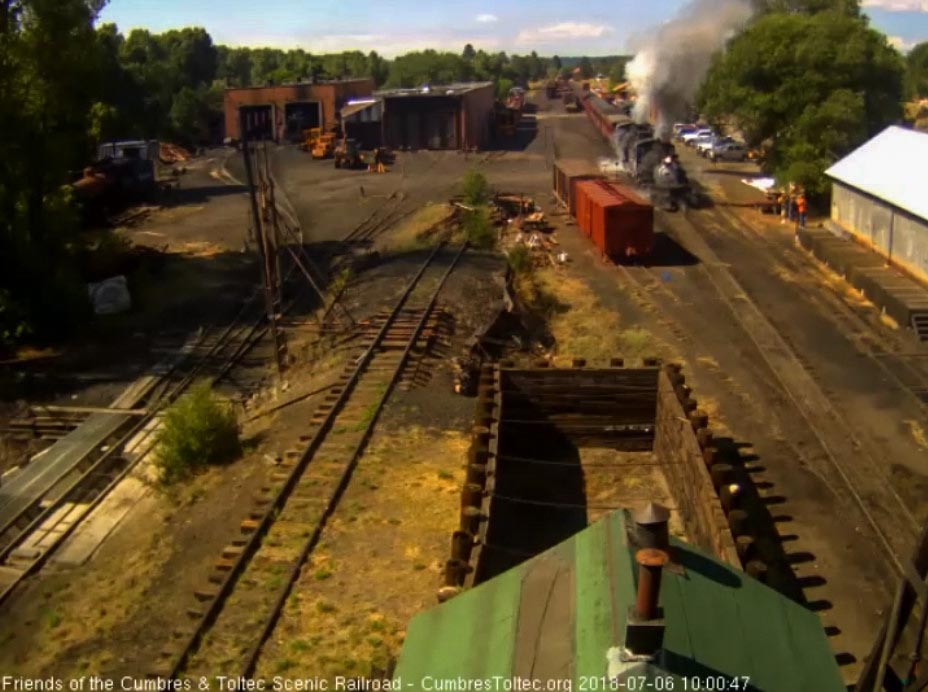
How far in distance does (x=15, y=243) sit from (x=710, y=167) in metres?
36.3

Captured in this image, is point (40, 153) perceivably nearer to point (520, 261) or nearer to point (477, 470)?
point (520, 261)

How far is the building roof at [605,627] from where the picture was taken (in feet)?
15.9

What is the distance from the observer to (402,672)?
5.61 m

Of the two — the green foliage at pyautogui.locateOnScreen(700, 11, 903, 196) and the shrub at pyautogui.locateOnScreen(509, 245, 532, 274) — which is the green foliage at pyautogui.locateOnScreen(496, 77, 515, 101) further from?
the shrub at pyautogui.locateOnScreen(509, 245, 532, 274)

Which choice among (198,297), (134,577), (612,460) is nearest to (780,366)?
(612,460)

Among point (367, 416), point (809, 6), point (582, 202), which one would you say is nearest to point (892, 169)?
point (582, 202)

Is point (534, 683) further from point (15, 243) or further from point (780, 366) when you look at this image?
point (15, 243)

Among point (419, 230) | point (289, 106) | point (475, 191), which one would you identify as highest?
point (289, 106)

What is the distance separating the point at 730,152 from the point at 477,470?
144ft

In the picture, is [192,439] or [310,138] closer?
[192,439]

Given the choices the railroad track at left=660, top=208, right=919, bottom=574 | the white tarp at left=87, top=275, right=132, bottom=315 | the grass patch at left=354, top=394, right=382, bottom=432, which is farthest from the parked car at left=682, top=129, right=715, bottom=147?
the grass patch at left=354, top=394, right=382, bottom=432

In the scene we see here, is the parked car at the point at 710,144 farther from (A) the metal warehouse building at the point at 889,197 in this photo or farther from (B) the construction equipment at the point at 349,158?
(A) the metal warehouse building at the point at 889,197

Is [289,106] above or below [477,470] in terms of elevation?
above

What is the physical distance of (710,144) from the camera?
2085 inches
